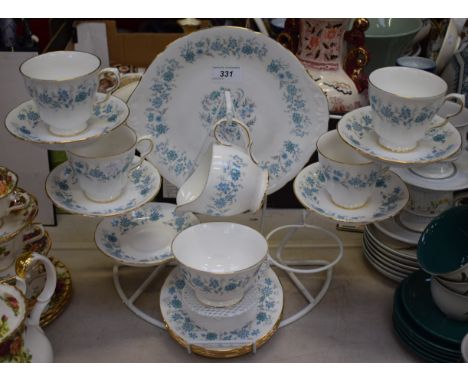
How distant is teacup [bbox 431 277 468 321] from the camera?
1078 mm

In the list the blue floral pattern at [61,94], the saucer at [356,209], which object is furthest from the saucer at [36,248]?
the saucer at [356,209]

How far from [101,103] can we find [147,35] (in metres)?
0.50

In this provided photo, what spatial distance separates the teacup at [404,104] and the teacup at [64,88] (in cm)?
44

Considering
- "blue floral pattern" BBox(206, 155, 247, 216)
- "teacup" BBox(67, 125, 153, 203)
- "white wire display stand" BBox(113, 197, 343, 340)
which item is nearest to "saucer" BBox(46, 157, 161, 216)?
"teacup" BBox(67, 125, 153, 203)

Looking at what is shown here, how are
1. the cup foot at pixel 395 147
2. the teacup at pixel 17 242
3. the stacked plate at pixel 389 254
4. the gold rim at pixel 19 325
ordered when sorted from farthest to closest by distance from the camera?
1. the stacked plate at pixel 389 254
2. the teacup at pixel 17 242
3. the cup foot at pixel 395 147
4. the gold rim at pixel 19 325

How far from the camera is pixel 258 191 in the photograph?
1.05 m

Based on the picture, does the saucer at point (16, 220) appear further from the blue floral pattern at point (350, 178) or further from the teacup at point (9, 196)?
the blue floral pattern at point (350, 178)

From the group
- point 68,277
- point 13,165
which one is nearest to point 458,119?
point 68,277

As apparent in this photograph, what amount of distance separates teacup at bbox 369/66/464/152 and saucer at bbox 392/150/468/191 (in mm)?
183

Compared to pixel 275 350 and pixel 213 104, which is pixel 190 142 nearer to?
pixel 213 104

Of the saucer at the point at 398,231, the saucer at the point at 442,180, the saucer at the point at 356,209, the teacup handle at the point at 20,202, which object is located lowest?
the saucer at the point at 398,231

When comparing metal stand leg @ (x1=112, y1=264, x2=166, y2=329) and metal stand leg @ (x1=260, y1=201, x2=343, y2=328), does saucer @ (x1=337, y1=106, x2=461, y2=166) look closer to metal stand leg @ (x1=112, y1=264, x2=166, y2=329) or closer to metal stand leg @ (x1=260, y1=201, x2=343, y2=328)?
metal stand leg @ (x1=260, y1=201, x2=343, y2=328)

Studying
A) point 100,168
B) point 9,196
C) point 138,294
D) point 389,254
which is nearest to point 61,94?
point 100,168

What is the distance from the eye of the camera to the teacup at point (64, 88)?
0.93 metres
